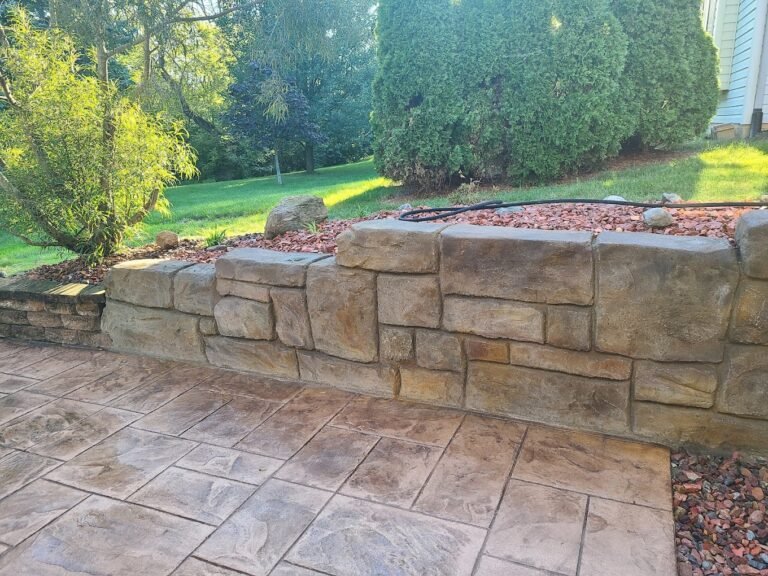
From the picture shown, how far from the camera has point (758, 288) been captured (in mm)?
1637

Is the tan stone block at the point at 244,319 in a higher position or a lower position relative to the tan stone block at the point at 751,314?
lower

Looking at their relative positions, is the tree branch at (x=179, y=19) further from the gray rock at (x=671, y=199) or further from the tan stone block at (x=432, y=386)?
the gray rock at (x=671, y=199)

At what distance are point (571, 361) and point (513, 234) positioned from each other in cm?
52

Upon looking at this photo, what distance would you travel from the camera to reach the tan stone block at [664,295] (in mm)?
1689

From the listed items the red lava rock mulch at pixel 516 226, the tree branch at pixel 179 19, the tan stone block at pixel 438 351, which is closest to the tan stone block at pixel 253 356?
the red lava rock mulch at pixel 516 226

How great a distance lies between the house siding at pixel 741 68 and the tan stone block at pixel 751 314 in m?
6.11

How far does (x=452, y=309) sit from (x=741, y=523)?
1.12 metres

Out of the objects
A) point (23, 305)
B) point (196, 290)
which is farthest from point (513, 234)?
point (23, 305)

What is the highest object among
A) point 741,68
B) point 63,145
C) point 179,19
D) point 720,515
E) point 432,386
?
point 179,19

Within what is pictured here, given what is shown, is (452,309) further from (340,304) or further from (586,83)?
(586,83)

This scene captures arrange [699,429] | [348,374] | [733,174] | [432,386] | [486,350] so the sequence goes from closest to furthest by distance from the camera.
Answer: [699,429] → [486,350] → [432,386] → [348,374] → [733,174]

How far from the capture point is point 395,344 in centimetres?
226

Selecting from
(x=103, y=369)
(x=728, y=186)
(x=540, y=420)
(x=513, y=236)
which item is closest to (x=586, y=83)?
(x=728, y=186)

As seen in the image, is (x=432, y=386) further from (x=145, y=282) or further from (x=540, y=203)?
(x=145, y=282)
